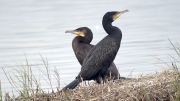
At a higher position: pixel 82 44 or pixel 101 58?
pixel 82 44

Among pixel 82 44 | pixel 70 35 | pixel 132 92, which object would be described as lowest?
pixel 132 92

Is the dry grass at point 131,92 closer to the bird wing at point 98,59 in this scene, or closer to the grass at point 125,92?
the grass at point 125,92

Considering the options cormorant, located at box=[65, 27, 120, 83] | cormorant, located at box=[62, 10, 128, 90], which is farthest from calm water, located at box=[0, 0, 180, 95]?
cormorant, located at box=[62, 10, 128, 90]

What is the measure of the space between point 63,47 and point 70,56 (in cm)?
146

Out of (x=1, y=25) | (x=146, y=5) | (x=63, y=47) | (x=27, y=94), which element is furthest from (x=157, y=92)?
(x=146, y=5)

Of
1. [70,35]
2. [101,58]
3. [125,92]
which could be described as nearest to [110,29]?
[101,58]

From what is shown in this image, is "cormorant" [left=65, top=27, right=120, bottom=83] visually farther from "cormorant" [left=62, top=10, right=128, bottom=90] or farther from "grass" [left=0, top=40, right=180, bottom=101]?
"grass" [left=0, top=40, right=180, bottom=101]

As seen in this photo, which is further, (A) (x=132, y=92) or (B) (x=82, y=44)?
(B) (x=82, y=44)

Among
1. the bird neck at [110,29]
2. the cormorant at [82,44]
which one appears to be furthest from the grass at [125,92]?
the cormorant at [82,44]

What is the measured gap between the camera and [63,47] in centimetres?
1759

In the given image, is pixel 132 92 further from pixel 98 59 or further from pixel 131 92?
pixel 98 59

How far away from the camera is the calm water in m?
14.7

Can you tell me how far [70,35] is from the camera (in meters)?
20.1

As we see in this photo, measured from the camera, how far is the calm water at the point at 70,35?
48.2 feet
